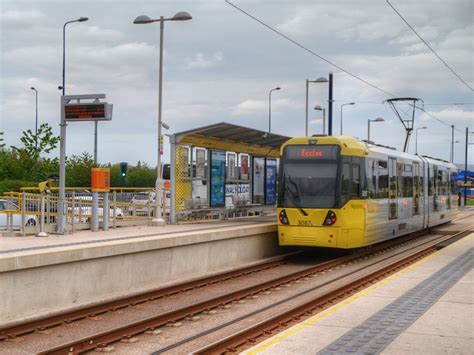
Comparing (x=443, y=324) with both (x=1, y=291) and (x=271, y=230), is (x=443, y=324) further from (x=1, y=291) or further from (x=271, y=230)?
(x=271, y=230)

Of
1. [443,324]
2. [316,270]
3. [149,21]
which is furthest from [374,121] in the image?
[443,324]

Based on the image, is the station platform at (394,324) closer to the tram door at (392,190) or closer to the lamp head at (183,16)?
the tram door at (392,190)

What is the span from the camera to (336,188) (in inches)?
711

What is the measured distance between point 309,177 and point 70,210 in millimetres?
6578

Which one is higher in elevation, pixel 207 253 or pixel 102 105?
pixel 102 105

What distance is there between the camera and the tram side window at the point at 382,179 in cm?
2008

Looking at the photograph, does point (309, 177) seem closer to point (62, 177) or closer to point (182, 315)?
point (62, 177)

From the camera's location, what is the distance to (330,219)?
1791 centimetres

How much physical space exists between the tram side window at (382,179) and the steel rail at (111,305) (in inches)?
197

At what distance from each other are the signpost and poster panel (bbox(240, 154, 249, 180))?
941 centimetres

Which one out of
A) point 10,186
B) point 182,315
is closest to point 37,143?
point 10,186

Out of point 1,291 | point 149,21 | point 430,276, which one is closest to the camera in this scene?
point 1,291

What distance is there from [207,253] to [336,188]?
386 centimetres

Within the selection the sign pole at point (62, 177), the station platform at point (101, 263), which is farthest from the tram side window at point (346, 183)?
the sign pole at point (62, 177)
